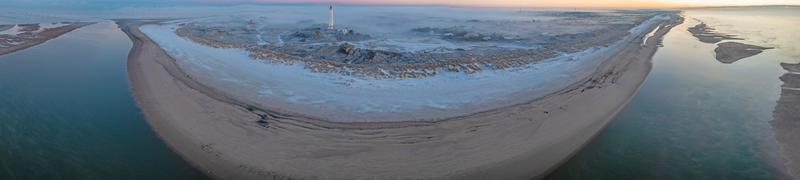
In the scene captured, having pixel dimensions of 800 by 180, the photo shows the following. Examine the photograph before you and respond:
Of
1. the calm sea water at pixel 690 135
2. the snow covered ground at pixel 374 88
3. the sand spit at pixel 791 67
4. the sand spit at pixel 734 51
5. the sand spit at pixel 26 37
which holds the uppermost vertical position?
the sand spit at pixel 26 37

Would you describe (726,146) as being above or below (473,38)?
below

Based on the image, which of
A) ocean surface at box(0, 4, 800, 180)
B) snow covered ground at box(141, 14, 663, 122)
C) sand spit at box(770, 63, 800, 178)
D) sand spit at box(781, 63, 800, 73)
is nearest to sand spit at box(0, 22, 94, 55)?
ocean surface at box(0, 4, 800, 180)

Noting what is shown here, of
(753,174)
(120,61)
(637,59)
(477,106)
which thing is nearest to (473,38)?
(637,59)

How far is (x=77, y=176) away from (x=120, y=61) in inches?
544

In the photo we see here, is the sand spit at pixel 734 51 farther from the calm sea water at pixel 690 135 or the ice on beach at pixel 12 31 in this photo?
the ice on beach at pixel 12 31

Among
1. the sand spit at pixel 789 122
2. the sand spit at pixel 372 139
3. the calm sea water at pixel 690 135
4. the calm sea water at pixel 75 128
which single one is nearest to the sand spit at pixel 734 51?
the calm sea water at pixel 690 135

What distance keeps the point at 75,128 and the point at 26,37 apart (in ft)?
74.4

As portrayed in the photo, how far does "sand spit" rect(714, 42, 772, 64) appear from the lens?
23250 mm

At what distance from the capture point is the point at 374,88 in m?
14.1

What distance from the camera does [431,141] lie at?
9.16 meters

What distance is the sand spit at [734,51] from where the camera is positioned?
2325 centimetres

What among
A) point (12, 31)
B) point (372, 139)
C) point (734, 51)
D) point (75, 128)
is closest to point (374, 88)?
point (372, 139)

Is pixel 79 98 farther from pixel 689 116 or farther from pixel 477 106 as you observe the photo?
pixel 689 116

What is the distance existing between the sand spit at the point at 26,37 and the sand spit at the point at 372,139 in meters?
15.3
